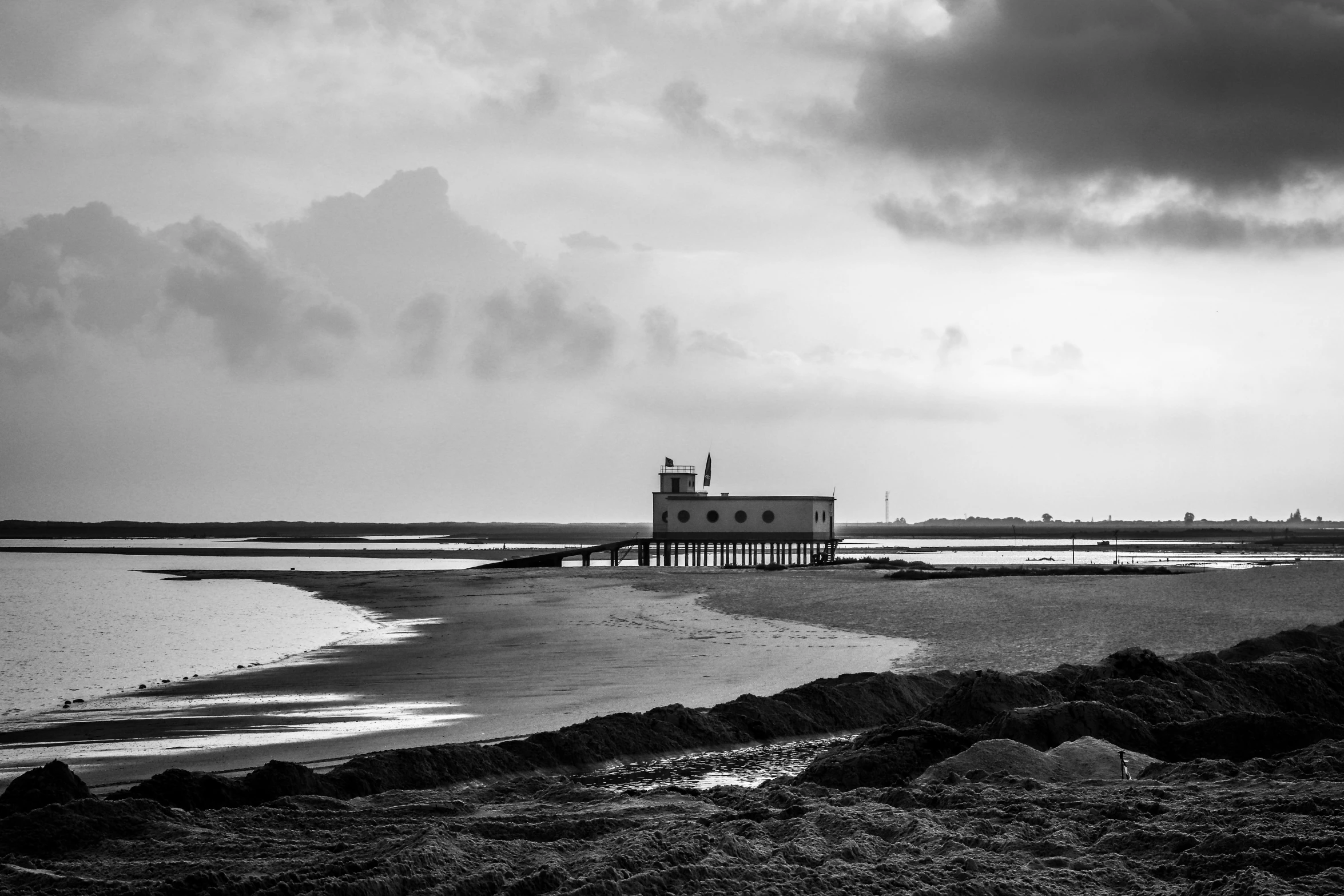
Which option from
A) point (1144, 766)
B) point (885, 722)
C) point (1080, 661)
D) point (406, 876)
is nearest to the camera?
point (406, 876)

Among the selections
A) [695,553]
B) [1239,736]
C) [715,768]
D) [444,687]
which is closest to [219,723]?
[444,687]

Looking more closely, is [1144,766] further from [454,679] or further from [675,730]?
[454,679]

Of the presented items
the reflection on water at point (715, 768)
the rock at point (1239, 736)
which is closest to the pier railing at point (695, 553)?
the reflection on water at point (715, 768)

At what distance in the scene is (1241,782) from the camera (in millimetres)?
7316

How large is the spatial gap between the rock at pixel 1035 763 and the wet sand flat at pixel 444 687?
4.61 meters

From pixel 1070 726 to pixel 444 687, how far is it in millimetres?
8244

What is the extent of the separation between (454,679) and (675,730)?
19.7ft

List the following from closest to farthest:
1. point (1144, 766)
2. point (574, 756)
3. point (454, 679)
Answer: point (1144, 766), point (574, 756), point (454, 679)

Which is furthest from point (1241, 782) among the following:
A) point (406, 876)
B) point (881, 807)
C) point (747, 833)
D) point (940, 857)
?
point (406, 876)

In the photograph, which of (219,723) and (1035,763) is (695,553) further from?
(1035,763)

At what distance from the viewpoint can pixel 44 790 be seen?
7.02 metres

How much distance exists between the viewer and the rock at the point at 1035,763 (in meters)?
7.90

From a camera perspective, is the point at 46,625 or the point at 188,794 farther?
the point at 46,625

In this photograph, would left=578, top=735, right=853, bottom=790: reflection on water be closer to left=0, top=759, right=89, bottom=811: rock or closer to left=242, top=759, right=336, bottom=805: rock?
left=242, top=759, right=336, bottom=805: rock
